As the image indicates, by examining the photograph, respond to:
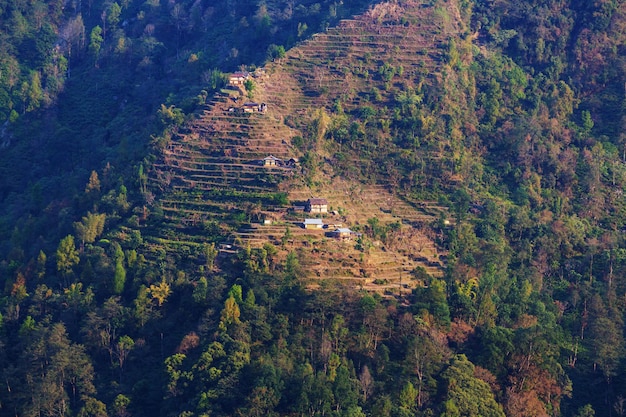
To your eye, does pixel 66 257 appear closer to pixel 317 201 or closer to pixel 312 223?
pixel 312 223

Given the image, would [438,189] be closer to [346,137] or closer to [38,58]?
[346,137]

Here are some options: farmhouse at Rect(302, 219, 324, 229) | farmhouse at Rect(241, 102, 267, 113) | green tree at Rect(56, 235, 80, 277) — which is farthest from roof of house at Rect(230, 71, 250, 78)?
green tree at Rect(56, 235, 80, 277)

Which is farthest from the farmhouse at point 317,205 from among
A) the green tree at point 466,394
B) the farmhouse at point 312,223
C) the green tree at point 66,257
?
the green tree at point 66,257

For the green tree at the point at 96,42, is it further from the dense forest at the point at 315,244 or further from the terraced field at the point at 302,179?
the terraced field at the point at 302,179

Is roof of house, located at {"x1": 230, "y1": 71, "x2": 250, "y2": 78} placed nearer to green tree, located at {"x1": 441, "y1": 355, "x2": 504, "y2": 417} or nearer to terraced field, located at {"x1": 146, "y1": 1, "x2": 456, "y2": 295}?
terraced field, located at {"x1": 146, "y1": 1, "x2": 456, "y2": 295}

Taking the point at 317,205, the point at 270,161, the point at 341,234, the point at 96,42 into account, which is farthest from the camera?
the point at 96,42

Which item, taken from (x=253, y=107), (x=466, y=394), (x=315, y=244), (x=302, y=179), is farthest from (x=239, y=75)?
(x=466, y=394)
